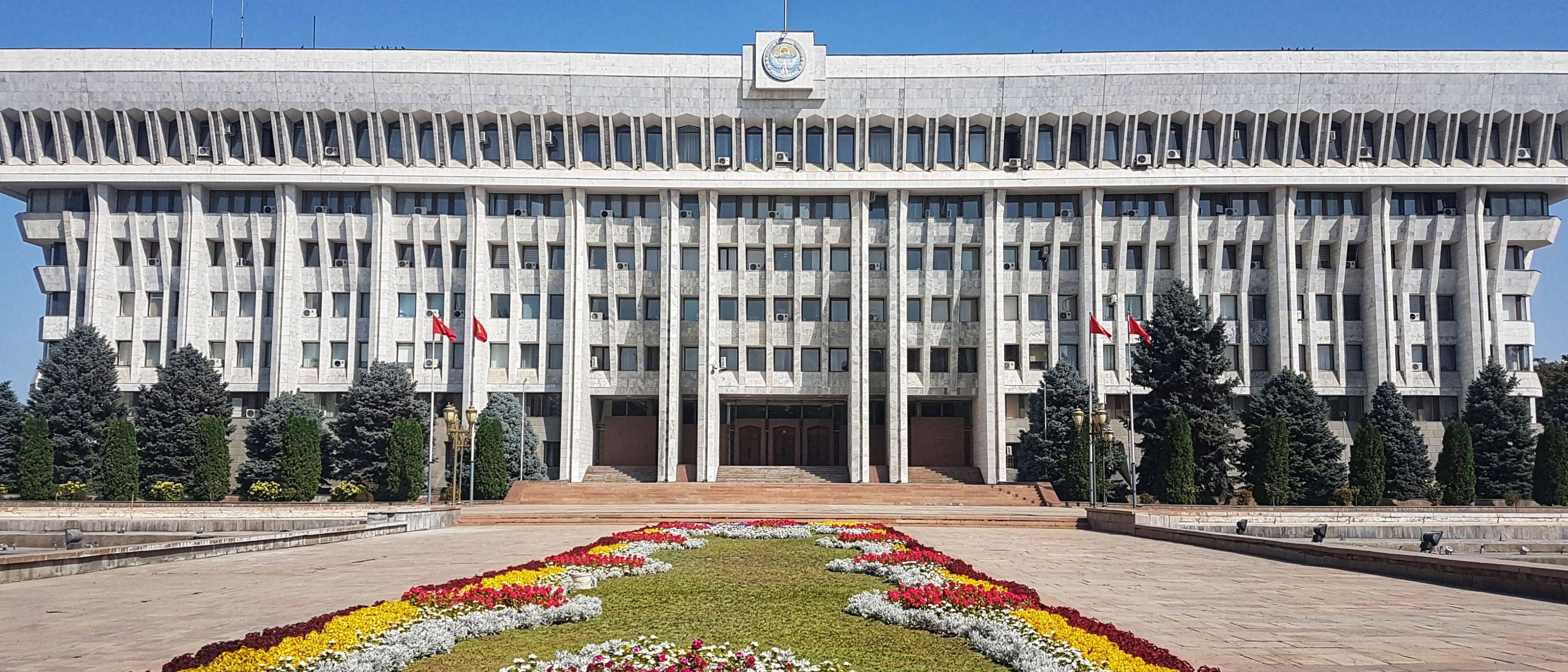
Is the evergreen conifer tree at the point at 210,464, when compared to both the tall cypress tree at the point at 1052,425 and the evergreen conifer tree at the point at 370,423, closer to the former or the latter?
the evergreen conifer tree at the point at 370,423

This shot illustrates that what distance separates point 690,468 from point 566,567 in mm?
35953

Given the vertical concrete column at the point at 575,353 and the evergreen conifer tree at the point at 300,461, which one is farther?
the vertical concrete column at the point at 575,353

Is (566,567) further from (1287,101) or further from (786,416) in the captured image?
(1287,101)

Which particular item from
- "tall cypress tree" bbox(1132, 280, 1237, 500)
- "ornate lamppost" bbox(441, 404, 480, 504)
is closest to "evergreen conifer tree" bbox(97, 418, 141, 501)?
"ornate lamppost" bbox(441, 404, 480, 504)

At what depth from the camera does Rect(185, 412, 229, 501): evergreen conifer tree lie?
4019 centimetres

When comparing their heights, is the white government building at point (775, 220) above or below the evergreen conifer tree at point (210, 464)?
above

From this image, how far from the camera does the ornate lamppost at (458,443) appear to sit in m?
33.5

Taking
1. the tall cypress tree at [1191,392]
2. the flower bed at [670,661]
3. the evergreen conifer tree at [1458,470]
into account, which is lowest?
the evergreen conifer tree at [1458,470]

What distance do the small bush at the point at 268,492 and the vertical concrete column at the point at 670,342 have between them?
1554cm

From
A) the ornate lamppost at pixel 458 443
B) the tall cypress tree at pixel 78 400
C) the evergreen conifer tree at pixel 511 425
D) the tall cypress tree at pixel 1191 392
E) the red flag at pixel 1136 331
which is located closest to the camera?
the ornate lamppost at pixel 458 443

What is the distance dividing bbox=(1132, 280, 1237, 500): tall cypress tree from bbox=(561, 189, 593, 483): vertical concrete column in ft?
79.0

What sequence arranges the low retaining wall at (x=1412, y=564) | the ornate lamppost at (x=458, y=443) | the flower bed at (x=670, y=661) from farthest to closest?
the ornate lamppost at (x=458, y=443) < the low retaining wall at (x=1412, y=564) < the flower bed at (x=670, y=661)

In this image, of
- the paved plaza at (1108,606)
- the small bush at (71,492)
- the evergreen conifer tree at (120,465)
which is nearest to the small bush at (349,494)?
the evergreen conifer tree at (120,465)

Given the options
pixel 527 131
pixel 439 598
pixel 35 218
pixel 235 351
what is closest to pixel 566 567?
pixel 439 598
